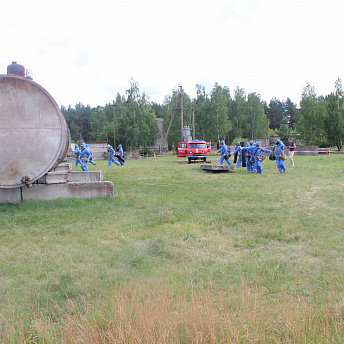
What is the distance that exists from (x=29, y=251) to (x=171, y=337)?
131 inches

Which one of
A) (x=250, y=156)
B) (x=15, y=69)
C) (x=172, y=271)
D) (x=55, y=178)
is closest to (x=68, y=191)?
(x=55, y=178)

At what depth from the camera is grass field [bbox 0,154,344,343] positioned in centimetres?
267

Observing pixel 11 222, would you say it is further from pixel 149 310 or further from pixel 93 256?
pixel 149 310

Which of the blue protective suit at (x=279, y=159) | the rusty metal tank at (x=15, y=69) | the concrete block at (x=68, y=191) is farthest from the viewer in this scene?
the blue protective suit at (x=279, y=159)

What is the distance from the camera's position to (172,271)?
418 cm

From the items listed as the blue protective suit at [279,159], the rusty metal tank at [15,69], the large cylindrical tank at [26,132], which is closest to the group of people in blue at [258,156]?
the blue protective suit at [279,159]

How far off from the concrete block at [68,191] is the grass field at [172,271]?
44cm

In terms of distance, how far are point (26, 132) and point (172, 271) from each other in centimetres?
632

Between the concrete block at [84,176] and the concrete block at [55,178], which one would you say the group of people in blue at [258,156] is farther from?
the concrete block at [55,178]

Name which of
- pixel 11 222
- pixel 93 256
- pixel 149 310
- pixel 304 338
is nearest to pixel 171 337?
pixel 149 310

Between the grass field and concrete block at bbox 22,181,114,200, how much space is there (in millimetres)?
437

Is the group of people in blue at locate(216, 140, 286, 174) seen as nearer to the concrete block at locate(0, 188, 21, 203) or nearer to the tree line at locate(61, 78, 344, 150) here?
the concrete block at locate(0, 188, 21, 203)

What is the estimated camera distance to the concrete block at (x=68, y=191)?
8.86m

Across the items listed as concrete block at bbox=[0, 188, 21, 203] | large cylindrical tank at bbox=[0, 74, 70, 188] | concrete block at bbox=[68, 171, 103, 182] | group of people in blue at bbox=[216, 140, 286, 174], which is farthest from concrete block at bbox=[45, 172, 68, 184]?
group of people in blue at bbox=[216, 140, 286, 174]
